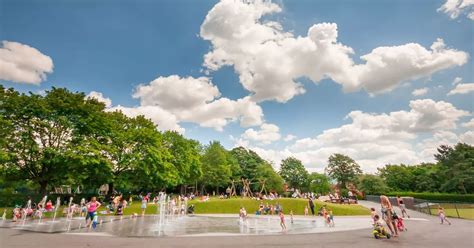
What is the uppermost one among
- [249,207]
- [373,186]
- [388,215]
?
[373,186]

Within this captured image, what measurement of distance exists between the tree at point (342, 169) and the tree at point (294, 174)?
949 cm

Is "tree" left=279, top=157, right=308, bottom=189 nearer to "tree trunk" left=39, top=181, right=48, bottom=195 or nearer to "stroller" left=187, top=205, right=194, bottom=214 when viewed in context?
"stroller" left=187, top=205, right=194, bottom=214

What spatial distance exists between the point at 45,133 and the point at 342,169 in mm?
89561

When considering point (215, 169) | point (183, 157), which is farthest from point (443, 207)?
point (215, 169)

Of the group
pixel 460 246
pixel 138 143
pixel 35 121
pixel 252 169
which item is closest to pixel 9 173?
pixel 35 121

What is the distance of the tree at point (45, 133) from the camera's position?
33.4m

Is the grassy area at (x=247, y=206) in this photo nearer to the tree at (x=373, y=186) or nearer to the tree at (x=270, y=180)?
the tree at (x=270, y=180)

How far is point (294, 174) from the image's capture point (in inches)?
3900

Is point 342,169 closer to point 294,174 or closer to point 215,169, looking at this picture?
point 294,174

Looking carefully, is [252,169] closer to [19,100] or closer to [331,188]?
[331,188]

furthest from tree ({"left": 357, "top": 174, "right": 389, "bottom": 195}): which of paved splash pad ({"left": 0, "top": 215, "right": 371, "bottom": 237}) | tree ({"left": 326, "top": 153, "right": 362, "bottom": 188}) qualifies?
paved splash pad ({"left": 0, "top": 215, "right": 371, "bottom": 237})

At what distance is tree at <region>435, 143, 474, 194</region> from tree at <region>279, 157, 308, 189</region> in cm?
4463

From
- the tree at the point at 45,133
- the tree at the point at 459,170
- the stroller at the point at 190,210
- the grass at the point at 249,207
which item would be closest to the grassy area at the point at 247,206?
the grass at the point at 249,207

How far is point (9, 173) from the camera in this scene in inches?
1372
